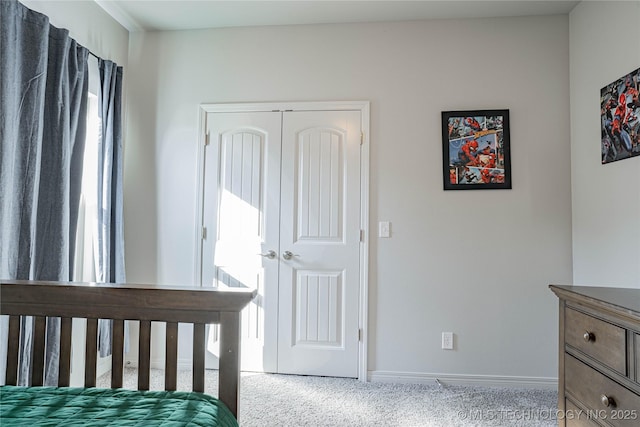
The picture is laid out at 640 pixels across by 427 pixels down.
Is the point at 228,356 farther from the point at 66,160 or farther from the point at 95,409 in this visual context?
the point at 66,160

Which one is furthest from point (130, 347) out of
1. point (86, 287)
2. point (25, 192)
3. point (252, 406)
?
point (86, 287)

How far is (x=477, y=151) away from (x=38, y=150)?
2.59 metres

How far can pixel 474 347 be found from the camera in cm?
240

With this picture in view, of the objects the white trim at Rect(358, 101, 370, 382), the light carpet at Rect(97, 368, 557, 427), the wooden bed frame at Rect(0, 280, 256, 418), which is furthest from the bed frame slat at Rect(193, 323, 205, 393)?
the white trim at Rect(358, 101, 370, 382)

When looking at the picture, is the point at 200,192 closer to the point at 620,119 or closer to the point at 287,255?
the point at 287,255

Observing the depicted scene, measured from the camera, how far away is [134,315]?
1.14 meters

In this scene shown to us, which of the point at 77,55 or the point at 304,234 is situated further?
the point at 304,234

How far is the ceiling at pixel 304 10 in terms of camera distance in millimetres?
2334

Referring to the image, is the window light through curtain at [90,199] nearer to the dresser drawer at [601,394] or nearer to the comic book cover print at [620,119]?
the dresser drawer at [601,394]

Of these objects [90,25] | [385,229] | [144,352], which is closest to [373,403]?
[385,229]

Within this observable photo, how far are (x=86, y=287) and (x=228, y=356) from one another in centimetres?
52

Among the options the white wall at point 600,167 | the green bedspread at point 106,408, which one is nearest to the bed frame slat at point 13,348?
the green bedspread at point 106,408

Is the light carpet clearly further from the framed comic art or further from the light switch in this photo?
the framed comic art

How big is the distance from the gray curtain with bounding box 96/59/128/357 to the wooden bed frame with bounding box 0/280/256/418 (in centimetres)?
119
